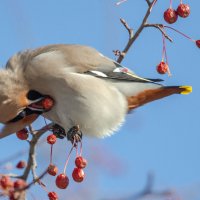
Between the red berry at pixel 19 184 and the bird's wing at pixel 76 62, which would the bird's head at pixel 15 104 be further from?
the red berry at pixel 19 184

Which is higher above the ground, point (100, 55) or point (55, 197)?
point (100, 55)

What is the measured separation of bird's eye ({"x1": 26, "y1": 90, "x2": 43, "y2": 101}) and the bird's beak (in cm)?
12

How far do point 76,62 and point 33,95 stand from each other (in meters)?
0.37

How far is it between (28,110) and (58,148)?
365 millimetres

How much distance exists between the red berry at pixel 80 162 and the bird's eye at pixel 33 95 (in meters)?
0.53

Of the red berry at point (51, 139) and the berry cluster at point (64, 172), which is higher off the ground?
the red berry at point (51, 139)

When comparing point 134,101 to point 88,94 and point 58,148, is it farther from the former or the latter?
point 58,148

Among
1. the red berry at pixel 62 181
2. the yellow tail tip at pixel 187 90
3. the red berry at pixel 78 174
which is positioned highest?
the yellow tail tip at pixel 187 90

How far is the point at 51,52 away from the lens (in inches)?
135

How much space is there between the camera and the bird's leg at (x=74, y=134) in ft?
10.3

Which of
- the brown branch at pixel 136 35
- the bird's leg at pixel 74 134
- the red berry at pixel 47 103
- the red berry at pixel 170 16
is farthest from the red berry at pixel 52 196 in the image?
the red berry at pixel 170 16

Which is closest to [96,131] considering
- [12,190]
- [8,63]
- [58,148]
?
[58,148]

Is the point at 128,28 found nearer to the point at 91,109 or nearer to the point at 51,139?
the point at 91,109

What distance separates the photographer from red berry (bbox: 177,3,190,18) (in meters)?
3.09
